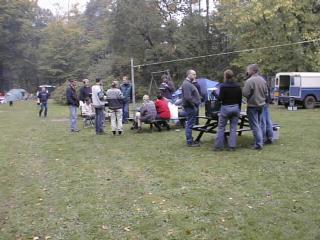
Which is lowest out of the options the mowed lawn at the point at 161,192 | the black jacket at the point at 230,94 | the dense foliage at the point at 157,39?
the mowed lawn at the point at 161,192

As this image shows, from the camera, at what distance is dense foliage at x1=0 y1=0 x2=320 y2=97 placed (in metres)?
25.4

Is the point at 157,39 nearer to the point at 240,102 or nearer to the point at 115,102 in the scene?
the point at 115,102

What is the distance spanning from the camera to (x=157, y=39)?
36750mm


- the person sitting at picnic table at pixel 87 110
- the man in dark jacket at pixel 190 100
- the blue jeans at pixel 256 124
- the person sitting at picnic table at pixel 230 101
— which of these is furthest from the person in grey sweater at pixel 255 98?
the person sitting at picnic table at pixel 87 110

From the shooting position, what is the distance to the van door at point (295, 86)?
73.2 ft

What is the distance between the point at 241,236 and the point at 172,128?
8.86 metres

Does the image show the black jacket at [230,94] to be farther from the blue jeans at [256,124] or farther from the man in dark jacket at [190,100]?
the man in dark jacket at [190,100]

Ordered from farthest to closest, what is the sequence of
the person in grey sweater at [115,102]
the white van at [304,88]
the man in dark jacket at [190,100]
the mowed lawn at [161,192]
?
the white van at [304,88] → the person in grey sweater at [115,102] → the man in dark jacket at [190,100] → the mowed lawn at [161,192]

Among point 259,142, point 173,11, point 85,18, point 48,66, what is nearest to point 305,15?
point 173,11

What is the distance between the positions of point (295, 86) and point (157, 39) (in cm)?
1655

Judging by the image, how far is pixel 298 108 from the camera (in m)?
22.7

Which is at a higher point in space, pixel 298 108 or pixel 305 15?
pixel 305 15

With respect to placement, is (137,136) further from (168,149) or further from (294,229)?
(294,229)

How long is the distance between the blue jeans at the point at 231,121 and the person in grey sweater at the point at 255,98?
30 centimetres
